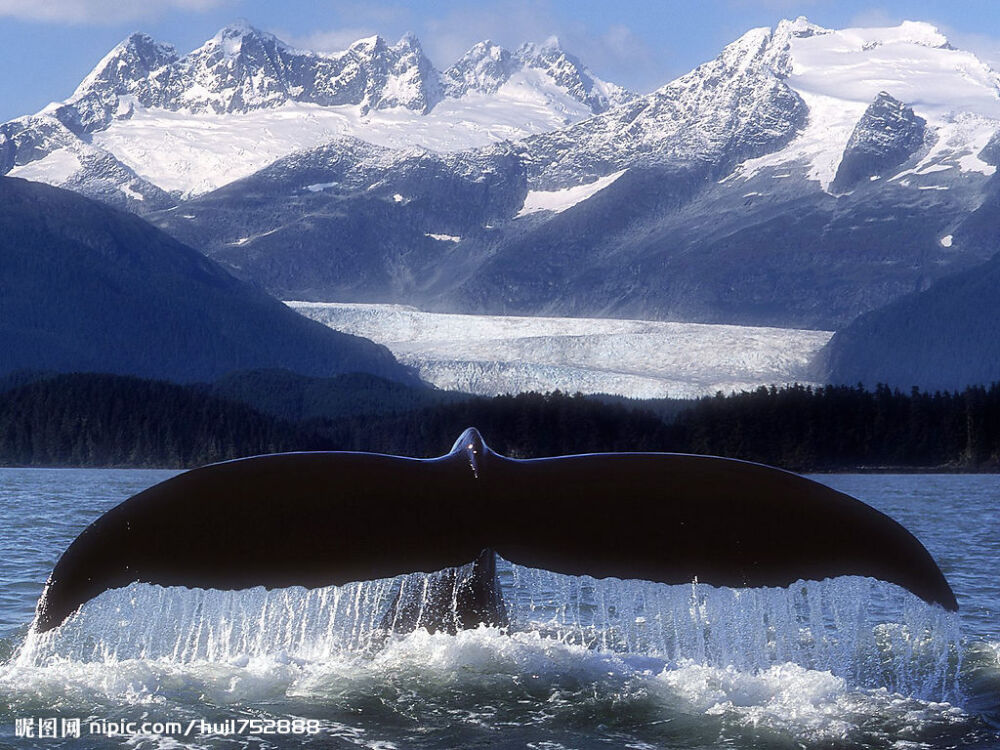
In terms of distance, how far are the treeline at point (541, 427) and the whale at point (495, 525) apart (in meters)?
95.8

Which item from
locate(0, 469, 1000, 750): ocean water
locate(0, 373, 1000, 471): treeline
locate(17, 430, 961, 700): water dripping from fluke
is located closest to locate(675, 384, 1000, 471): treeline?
locate(0, 373, 1000, 471): treeline

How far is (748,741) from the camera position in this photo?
7.88 meters

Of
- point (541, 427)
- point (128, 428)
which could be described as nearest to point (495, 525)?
point (541, 427)

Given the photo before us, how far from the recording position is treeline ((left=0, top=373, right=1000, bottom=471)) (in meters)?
106

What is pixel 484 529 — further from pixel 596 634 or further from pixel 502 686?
pixel 596 634

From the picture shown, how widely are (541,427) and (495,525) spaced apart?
107145 mm

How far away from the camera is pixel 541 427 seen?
114m

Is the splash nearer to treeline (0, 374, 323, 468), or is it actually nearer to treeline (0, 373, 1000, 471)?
treeline (0, 373, 1000, 471)

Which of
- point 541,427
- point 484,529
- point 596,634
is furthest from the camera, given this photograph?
point 541,427

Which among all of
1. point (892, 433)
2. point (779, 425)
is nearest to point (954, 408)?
point (892, 433)

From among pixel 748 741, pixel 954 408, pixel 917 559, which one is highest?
pixel 954 408

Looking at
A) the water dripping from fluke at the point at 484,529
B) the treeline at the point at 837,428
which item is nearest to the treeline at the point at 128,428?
the treeline at the point at 837,428

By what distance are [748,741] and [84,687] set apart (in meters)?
3.90

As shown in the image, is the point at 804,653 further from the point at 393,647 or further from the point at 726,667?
the point at 393,647
